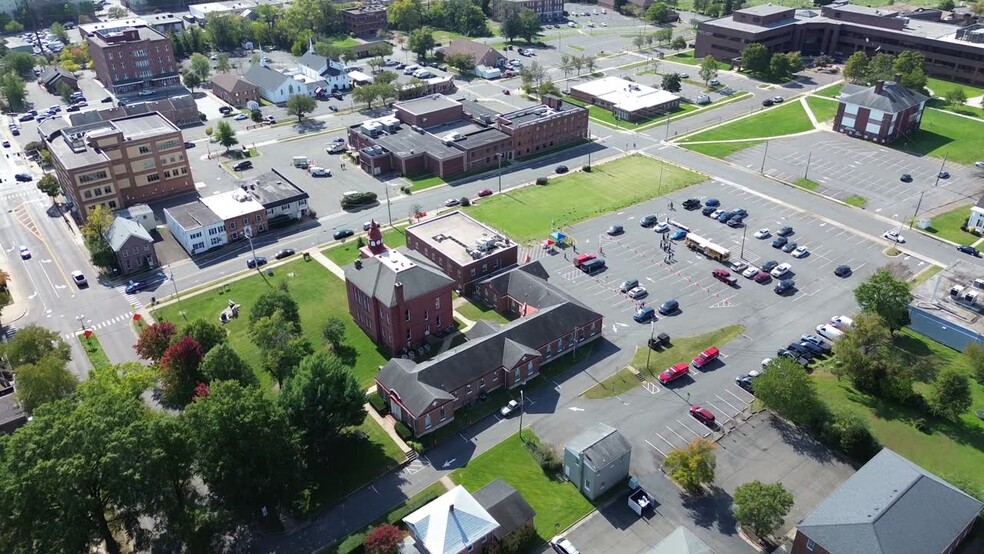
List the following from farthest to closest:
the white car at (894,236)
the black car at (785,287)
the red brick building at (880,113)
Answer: the red brick building at (880,113), the white car at (894,236), the black car at (785,287)

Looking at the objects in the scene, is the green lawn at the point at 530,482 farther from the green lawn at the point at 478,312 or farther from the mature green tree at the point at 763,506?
the green lawn at the point at 478,312

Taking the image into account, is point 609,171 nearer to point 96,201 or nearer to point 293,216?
point 293,216

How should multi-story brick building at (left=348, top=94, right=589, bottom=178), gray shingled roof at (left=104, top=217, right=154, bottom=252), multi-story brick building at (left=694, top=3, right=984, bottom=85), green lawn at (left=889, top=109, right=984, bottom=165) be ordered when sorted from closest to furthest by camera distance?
gray shingled roof at (left=104, top=217, right=154, bottom=252) < multi-story brick building at (left=348, top=94, right=589, bottom=178) < green lawn at (left=889, top=109, right=984, bottom=165) < multi-story brick building at (left=694, top=3, right=984, bottom=85)

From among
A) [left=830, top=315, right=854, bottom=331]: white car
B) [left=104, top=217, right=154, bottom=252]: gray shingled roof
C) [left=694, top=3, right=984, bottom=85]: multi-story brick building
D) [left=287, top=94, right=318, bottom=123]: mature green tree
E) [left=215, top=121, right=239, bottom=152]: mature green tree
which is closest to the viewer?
[left=830, top=315, right=854, bottom=331]: white car

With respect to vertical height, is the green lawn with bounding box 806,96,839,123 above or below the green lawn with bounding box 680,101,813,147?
above

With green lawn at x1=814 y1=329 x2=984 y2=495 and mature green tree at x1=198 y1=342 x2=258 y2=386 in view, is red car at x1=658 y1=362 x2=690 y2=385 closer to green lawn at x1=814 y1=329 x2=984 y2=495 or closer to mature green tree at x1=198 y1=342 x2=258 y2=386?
green lawn at x1=814 y1=329 x2=984 y2=495

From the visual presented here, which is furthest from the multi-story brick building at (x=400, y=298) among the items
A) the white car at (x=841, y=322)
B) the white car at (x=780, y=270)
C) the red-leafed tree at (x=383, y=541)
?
A: the white car at (x=841, y=322)

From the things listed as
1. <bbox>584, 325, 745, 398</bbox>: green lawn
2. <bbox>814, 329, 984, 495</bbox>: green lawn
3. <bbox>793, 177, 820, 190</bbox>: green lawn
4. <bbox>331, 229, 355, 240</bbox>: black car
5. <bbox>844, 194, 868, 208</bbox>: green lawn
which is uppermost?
<bbox>331, 229, 355, 240</bbox>: black car

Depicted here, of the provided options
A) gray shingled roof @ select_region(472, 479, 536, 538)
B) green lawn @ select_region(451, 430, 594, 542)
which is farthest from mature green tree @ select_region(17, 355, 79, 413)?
gray shingled roof @ select_region(472, 479, 536, 538)
